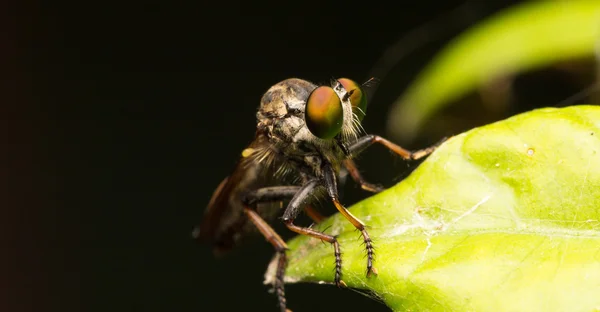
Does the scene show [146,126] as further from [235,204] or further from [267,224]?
[267,224]

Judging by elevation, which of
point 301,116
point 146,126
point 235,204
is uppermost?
point 301,116

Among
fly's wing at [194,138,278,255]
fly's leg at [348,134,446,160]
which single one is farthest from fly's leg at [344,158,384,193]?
fly's wing at [194,138,278,255]

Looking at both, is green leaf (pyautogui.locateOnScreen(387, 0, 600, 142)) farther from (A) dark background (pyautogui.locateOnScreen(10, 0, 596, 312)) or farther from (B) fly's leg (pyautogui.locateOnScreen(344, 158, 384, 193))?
(A) dark background (pyautogui.locateOnScreen(10, 0, 596, 312))

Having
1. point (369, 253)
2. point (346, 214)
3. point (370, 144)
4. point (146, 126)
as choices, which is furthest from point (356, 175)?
point (146, 126)

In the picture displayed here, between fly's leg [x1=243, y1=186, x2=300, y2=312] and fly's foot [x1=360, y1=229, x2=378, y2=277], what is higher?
fly's foot [x1=360, y1=229, x2=378, y2=277]

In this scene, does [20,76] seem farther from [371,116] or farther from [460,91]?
[460,91]

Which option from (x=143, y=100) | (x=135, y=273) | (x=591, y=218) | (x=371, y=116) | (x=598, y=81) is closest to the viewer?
(x=591, y=218)

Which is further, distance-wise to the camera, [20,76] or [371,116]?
[20,76]

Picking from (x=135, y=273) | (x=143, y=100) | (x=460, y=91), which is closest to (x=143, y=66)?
(x=143, y=100)
